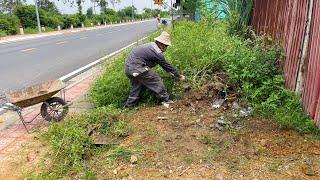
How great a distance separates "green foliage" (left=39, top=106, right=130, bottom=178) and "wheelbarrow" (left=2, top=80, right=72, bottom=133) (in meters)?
0.63

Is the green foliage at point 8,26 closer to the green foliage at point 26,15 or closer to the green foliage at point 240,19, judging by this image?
the green foliage at point 26,15

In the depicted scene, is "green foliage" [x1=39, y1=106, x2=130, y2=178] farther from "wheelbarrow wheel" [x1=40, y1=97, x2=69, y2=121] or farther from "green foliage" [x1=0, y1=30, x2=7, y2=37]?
"green foliage" [x1=0, y1=30, x2=7, y2=37]

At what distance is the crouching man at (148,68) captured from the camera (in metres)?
6.24

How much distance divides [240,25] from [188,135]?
6.19m

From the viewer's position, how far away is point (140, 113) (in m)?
6.05

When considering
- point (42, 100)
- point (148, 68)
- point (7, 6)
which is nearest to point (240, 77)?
point (148, 68)

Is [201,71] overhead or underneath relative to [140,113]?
overhead

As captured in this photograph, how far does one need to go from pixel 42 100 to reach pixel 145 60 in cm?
175

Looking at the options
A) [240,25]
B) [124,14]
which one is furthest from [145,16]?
[240,25]

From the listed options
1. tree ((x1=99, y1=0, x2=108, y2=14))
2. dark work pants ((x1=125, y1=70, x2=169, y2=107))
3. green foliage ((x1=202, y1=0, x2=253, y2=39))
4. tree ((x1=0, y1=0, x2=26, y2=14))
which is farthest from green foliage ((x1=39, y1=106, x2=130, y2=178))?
tree ((x1=99, y1=0, x2=108, y2=14))

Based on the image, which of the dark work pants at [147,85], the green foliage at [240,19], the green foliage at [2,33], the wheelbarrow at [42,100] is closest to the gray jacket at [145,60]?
the dark work pants at [147,85]

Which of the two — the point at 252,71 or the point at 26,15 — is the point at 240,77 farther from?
the point at 26,15

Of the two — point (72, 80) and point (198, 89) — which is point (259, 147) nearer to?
point (198, 89)

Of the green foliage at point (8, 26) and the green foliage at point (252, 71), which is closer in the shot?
the green foliage at point (252, 71)
